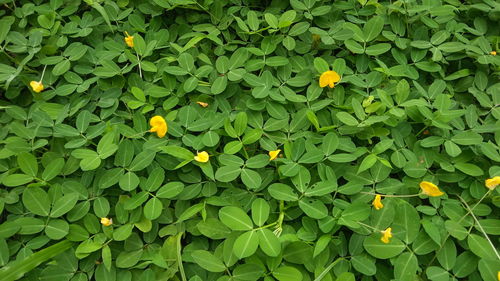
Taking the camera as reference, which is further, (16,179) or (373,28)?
(373,28)

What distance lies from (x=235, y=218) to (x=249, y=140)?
0.41 meters

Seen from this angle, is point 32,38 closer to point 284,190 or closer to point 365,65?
point 284,190

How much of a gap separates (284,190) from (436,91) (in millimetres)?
1004

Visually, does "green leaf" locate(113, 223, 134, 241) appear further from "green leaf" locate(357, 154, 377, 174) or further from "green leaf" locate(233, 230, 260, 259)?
"green leaf" locate(357, 154, 377, 174)

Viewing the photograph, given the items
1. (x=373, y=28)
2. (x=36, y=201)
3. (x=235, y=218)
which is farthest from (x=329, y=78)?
(x=36, y=201)

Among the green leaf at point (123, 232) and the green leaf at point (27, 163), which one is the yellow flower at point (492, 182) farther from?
the green leaf at point (27, 163)

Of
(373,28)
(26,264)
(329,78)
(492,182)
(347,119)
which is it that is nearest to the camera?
(26,264)

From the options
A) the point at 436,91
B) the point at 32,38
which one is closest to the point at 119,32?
the point at 32,38

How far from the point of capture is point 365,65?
2.13m

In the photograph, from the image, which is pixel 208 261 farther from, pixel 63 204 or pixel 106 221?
pixel 63 204

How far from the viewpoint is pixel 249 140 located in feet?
6.01

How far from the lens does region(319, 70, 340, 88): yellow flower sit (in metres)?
1.98

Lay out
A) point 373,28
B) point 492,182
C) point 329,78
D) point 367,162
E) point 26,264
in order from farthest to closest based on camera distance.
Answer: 1. point 373,28
2. point 329,78
3. point 367,162
4. point 492,182
5. point 26,264

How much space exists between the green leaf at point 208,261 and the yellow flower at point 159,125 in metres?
0.59
